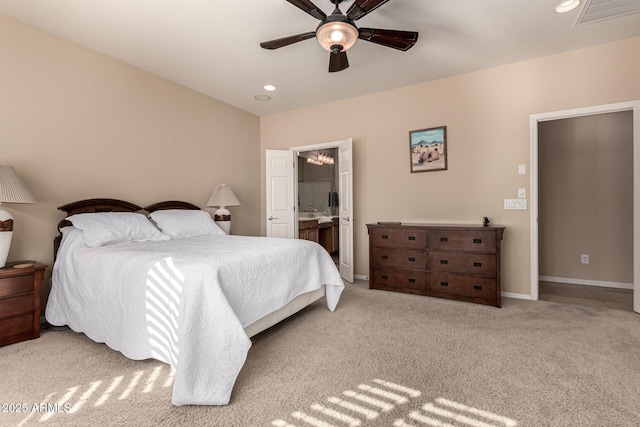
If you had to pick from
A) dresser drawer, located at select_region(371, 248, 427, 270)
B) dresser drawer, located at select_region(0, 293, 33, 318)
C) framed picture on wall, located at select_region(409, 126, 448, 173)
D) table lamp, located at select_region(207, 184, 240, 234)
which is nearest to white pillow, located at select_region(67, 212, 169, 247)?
dresser drawer, located at select_region(0, 293, 33, 318)

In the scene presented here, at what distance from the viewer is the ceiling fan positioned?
6.61 feet

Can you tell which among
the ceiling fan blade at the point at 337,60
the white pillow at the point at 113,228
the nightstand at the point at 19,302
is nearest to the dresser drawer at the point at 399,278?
the ceiling fan blade at the point at 337,60

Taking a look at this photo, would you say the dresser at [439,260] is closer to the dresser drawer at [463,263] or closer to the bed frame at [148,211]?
the dresser drawer at [463,263]

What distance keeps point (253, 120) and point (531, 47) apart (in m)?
3.87

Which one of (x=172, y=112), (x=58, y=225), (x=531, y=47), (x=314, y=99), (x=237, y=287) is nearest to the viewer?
(x=237, y=287)

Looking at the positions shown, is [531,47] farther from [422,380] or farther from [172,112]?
[172,112]

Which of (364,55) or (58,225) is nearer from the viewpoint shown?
(58,225)

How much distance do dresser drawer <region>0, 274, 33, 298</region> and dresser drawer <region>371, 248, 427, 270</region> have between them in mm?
3286

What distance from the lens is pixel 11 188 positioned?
2277 mm

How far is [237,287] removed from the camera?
6.56 ft

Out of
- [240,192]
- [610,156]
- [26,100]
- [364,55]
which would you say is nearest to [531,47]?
[364,55]

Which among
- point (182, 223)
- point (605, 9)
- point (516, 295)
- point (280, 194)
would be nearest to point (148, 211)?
point (182, 223)

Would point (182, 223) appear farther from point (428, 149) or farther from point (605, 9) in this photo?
point (605, 9)

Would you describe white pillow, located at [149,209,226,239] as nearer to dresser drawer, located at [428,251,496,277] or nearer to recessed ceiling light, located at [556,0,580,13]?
dresser drawer, located at [428,251,496,277]
